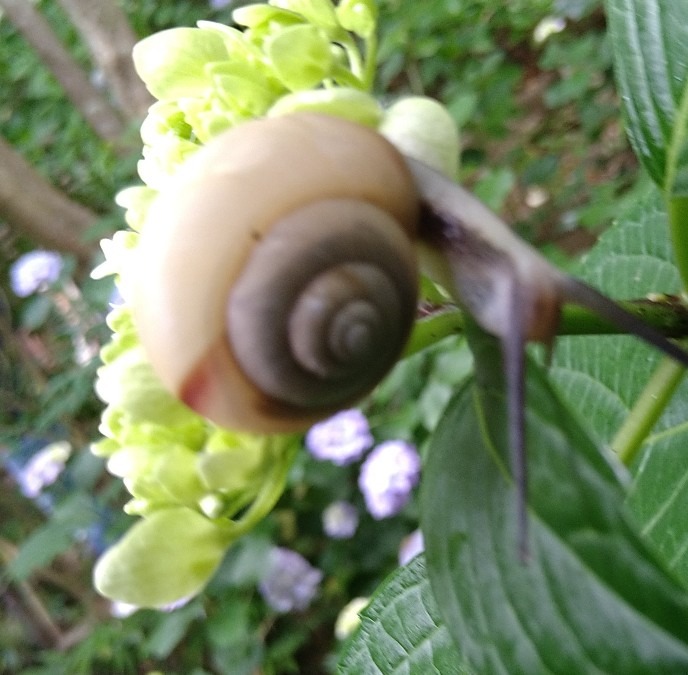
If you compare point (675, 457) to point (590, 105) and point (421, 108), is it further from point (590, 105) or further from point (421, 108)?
point (590, 105)

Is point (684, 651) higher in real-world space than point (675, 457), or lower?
higher

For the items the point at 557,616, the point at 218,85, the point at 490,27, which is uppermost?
the point at 218,85

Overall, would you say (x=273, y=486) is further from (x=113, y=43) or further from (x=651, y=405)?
(x=113, y=43)

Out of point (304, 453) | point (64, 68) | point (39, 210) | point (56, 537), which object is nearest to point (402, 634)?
point (304, 453)

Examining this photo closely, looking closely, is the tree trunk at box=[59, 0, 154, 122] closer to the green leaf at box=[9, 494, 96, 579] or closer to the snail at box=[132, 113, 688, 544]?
the green leaf at box=[9, 494, 96, 579]

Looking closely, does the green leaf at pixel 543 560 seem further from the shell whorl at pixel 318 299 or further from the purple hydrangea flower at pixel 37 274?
the purple hydrangea flower at pixel 37 274

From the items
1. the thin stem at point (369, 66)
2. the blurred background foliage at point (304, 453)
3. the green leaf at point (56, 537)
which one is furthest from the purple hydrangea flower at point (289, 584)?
the thin stem at point (369, 66)

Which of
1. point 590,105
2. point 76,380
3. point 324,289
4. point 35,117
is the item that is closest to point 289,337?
point 324,289
